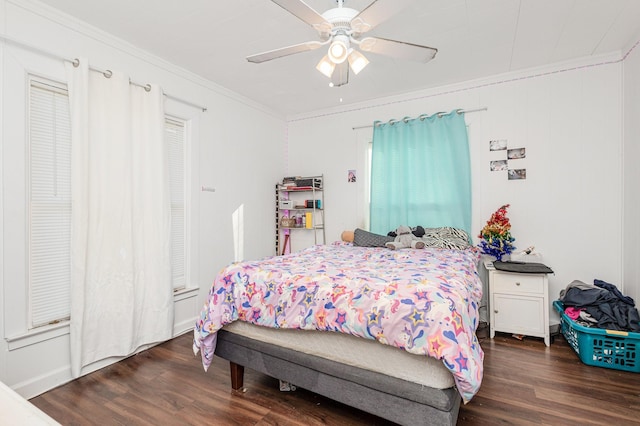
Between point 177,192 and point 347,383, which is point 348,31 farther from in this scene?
point 177,192

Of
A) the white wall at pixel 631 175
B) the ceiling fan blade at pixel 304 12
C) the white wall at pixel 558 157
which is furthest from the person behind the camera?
the white wall at pixel 558 157

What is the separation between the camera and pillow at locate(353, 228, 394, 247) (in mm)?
3361

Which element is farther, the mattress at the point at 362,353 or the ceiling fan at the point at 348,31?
the ceiling fan at the point at 348,31

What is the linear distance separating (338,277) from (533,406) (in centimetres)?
138

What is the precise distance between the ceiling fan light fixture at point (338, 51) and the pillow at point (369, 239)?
2.01 metres

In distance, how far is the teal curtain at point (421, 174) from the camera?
11.3 feet

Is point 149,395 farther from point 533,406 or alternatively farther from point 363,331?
point 533,406

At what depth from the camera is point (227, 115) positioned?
12.1ft

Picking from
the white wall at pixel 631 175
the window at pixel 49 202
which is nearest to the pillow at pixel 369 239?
the white wall at pixel 631 175

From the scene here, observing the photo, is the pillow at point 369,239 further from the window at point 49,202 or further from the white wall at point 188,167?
the window at point 49,202

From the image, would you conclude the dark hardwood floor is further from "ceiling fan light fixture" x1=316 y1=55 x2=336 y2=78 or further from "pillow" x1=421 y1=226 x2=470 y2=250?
"ceiling fan light fixture" x1=316 y1=55 x2=336 y2=78

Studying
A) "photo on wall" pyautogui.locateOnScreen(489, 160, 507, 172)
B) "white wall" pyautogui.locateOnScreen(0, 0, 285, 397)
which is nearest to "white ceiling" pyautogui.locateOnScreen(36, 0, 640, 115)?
"white wall" pyautogui.locateOnScreen(0, 0, 285, 397)

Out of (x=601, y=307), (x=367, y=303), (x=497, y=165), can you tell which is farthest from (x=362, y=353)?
(x=497, y=165)

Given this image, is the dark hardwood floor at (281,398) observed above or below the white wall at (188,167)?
below
